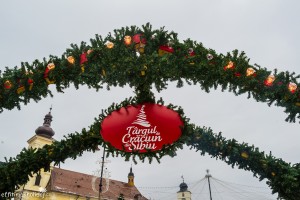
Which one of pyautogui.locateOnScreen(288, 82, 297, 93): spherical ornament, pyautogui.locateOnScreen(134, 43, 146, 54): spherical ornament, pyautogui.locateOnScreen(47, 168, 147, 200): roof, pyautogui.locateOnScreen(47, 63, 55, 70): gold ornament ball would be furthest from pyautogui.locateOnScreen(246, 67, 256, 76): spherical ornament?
pyautogui.locateOnScreen(47, 168, 147, 200): roof

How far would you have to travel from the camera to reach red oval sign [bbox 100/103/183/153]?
4.23 metres

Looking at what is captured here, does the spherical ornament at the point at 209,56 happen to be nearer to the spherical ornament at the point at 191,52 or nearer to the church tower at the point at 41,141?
the spherical ornament at the point at 191,52

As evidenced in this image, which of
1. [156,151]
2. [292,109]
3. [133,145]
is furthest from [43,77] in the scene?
[292,109]

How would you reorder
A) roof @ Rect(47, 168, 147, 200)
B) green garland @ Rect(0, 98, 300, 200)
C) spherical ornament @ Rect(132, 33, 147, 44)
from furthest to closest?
roof @ Rect(47, 168, 147, 200), spherical ornament @ Rect(132, 33, 147, 44), green garland @ Rect(0, 98, 300, 200)

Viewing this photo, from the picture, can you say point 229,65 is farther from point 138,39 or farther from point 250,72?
point 138,39

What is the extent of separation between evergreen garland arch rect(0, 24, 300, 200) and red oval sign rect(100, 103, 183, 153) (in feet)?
0.39

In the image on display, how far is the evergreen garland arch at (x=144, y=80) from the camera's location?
4.44 m

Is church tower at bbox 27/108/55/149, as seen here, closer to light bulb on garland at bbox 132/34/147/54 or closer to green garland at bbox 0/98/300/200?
green garland at bbox 0/98/300/200

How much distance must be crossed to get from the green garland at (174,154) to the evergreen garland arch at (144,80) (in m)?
0.01

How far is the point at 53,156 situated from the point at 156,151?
1.80m

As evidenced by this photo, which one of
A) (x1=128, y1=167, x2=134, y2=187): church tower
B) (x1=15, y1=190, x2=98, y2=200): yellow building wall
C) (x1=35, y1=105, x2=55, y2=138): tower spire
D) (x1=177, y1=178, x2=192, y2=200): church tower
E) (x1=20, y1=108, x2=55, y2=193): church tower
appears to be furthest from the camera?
(x1=177, y1=178, x2=192, y2=200): church tower

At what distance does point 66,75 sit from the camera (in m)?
5.04

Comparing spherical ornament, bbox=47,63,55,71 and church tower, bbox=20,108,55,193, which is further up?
church tower, bbox=20,108,55,193

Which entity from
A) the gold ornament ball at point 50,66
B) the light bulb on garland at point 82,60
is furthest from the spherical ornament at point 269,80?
the gold ornament ball at point 50,66
